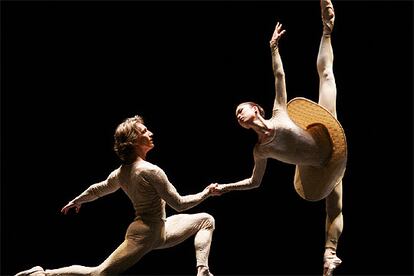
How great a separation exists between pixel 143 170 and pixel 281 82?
98cm

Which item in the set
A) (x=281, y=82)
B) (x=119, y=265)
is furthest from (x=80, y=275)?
(x=281, y=82)

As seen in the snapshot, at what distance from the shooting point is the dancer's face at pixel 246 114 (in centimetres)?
431

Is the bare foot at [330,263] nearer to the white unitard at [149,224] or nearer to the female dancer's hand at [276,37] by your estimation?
the white unitard at [149,224]

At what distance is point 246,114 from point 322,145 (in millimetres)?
534

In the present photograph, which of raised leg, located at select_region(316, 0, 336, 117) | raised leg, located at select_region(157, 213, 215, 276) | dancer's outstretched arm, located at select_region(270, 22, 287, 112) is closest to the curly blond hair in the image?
raised leg, located at select_region(157, 213, 215, 276)

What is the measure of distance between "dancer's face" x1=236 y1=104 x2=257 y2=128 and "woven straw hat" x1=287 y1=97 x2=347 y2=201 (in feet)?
1.13

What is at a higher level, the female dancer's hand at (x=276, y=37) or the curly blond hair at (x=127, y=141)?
the female dancer's hand at (x=276, y=37)

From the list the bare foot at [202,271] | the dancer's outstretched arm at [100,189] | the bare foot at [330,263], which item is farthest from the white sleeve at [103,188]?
the bare foot at [330,263]

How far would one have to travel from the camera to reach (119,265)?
4.17 metres

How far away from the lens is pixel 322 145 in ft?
14.7

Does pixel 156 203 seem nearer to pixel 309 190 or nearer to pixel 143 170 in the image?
pixel 143 170

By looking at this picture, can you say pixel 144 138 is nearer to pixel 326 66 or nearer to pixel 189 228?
pixel 189 228

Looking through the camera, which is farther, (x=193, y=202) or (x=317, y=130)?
(x=317, y=130)

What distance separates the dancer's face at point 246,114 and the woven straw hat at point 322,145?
0.34 meters
